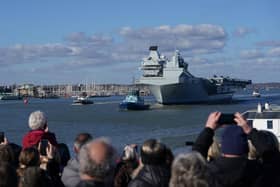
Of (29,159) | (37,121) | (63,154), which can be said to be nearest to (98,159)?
(29,159)

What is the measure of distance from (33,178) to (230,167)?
62.4 inches

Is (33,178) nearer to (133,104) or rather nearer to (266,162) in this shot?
(266,162)

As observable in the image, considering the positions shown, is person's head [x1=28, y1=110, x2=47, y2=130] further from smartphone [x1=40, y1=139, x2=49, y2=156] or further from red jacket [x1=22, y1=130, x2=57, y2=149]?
smartphone [x1=40, y1=139, x2=49, y2=156]

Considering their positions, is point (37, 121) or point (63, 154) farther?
point (63, 154)

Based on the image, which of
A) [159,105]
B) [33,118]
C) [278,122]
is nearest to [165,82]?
[159,105]

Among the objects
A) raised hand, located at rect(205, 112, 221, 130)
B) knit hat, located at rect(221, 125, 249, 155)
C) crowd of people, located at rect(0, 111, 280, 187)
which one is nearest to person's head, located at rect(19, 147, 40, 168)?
crowd of people, located at rect(0, 111, 280, 187)

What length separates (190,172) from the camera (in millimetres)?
3910

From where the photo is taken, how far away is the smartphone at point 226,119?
4.86 meters

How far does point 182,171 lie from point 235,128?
1.00 meters

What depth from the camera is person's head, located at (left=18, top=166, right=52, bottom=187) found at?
15.5ft

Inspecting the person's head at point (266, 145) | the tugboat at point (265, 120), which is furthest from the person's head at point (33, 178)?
the tugboat at point (265, 120)

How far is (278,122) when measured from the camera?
2166 centimetres

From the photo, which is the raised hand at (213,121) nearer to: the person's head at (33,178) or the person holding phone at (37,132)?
the person's head at (33,178)

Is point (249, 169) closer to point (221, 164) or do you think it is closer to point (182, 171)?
Answer: point (221, 164)
